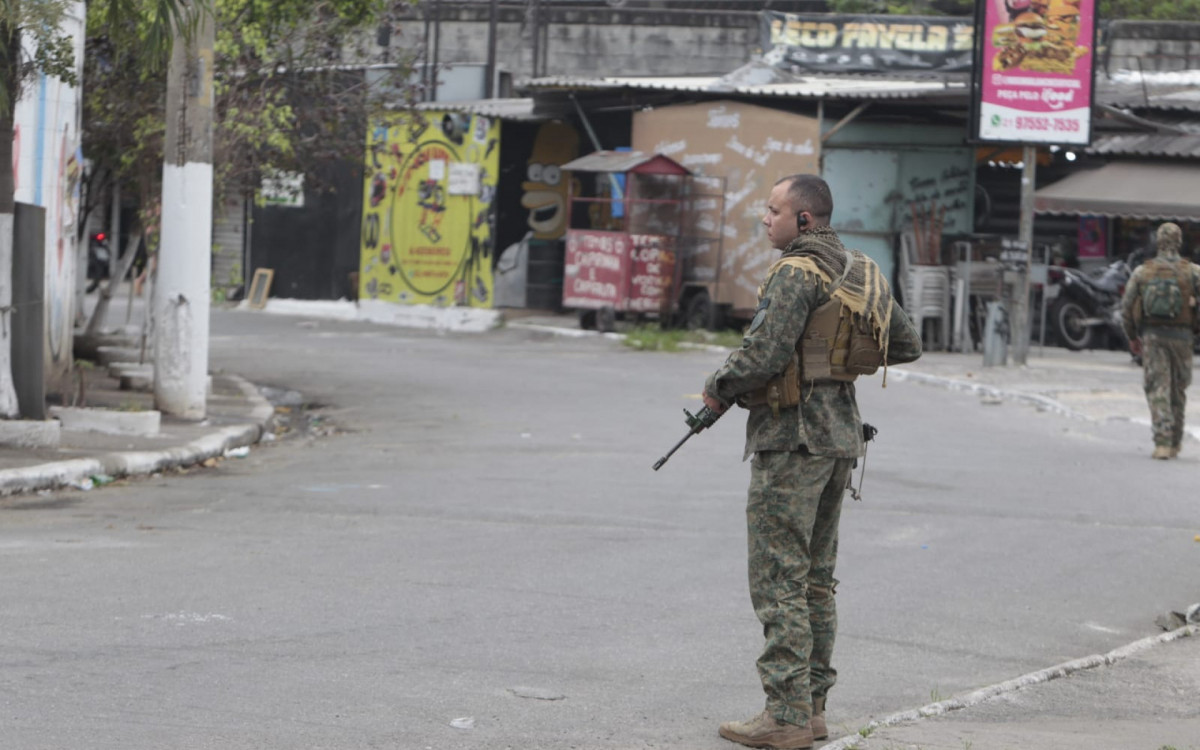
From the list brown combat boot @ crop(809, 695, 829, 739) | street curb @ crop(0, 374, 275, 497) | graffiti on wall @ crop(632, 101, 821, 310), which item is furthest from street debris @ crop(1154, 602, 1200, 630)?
graffiti on wall @ crop(632, 101, 821, 310)

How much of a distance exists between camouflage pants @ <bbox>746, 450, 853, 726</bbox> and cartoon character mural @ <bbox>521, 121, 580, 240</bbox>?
26.0 m

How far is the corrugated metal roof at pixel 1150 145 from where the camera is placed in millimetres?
25594

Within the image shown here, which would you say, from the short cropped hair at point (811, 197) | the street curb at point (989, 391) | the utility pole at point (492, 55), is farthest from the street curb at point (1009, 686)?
the utility pole at point (492, 55)

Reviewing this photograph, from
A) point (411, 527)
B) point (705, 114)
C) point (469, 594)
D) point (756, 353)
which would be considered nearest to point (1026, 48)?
point (705, 114)

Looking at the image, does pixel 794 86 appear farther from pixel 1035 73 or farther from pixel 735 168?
pixel 1035 73

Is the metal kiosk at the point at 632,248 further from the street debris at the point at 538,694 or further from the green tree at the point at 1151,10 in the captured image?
the street debris at the point at 538,694

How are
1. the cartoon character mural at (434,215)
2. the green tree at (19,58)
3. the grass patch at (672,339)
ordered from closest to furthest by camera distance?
the green tree at (19,58), the grass patch at (672,339), the cartoon character mural at (434,215)

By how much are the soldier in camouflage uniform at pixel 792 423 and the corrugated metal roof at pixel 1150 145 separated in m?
21.5

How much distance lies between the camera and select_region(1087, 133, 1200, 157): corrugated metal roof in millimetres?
25594

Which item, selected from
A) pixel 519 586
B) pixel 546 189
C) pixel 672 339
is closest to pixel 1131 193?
pixel 672 339

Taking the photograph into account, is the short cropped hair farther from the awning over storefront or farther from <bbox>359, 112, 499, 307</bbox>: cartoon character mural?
<bbox>359, 112, 499, 307</bbox>: cartoon character mural

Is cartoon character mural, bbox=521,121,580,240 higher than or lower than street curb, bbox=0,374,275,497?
higher

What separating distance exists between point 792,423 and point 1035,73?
59.2ft

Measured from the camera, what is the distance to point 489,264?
30.7 m
